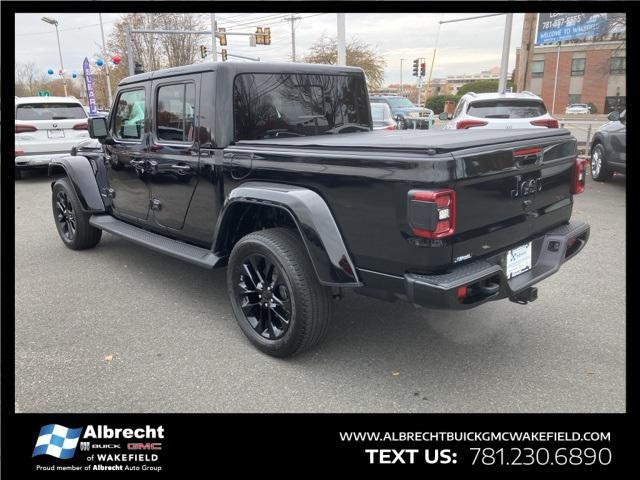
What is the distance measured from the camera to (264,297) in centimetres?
334

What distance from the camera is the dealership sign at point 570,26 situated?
1432 centimetres

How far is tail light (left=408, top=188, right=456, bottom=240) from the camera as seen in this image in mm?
2432

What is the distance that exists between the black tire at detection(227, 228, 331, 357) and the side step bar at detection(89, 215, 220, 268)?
33 cm

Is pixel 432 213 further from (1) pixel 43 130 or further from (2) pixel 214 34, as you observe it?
(2) pixel 214 34

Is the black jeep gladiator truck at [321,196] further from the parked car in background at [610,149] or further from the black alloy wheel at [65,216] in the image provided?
the parked car in background at [610,149]

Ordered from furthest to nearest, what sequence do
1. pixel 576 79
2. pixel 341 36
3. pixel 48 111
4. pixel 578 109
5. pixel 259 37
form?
pixel 576 79 → pixel 578 109 → pixel 259 37 → pixel 341 36 → pixel 48 111

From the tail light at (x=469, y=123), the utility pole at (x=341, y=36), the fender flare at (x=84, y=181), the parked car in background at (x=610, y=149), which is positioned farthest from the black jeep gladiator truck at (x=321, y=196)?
the utility pole at (x=341, y=36)

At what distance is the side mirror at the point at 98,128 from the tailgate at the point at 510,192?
380 cm

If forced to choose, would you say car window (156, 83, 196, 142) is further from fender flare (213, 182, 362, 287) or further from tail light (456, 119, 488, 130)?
tail light (456, 119, 488, 130)

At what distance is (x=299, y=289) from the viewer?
300 cm

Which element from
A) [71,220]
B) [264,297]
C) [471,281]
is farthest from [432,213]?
[71,220]

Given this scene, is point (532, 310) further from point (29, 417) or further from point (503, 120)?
point (503, 120)

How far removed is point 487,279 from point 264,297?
56.1 inches

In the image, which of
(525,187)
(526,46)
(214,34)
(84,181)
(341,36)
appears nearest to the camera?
(525,187)
